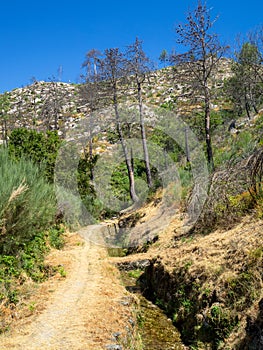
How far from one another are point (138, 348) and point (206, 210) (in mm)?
5039

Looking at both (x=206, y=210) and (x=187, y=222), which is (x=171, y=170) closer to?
(x=187, y=222)

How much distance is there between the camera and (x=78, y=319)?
5.96 meters

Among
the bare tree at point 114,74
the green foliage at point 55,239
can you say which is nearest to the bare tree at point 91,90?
the bare tree at point 114,74

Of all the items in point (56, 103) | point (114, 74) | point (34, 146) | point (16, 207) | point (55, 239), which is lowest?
point (55, 239)

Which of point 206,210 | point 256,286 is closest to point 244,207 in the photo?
point 206,210

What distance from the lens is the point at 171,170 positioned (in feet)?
55.6

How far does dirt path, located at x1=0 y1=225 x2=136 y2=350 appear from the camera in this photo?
5.07m

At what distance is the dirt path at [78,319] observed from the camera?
5072 millimetres

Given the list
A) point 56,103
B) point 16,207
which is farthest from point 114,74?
point 56,103

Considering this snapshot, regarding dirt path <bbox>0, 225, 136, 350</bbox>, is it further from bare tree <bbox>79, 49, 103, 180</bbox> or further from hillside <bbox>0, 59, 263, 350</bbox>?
bare tree <bbox>79, 49, 103, 180</bbox>

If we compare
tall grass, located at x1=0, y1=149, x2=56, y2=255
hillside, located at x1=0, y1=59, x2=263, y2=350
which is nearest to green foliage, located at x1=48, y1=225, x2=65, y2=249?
hillside, located at x1=0, y1=59, x2=263, y2=350

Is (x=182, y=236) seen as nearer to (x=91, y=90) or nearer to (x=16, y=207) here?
(x=16, y=207)

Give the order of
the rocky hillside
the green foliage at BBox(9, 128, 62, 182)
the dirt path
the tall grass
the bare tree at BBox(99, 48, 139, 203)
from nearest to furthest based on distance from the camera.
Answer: the dirt path < the tall grass < the green foliage at BBox(9, 128, 62, 182) < the bare tree at BBox(99, 48, 139, 203) < the rocky hillside

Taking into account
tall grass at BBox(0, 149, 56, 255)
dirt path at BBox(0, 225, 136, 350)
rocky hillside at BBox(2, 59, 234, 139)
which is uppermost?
rocky hillside at BBox(2, 59, 234, 139)
